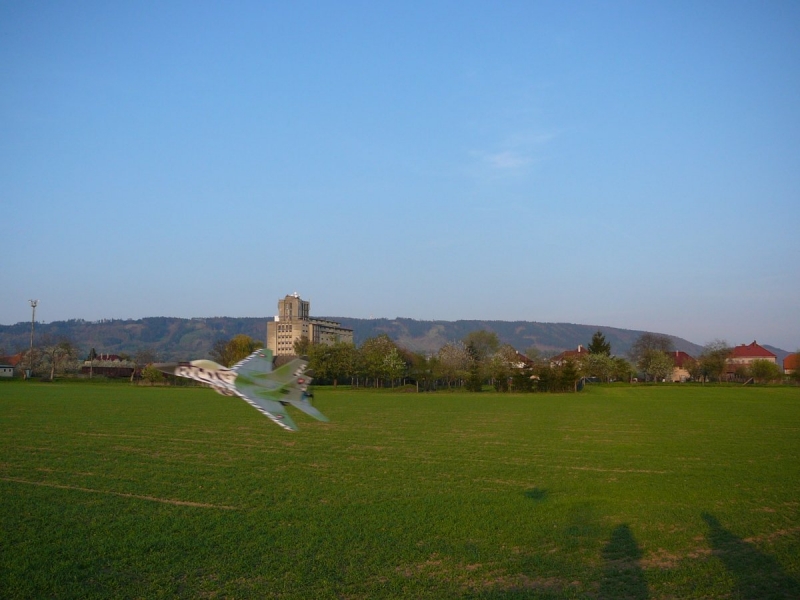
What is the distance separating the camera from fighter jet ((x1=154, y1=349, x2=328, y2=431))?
4.20 metres

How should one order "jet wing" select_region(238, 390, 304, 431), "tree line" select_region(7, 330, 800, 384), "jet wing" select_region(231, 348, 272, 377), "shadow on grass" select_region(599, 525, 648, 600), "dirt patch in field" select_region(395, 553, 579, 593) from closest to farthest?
"jet wing" select_region(238, 390, 304, 431) < "jet wing" select_region(231, 348, 272, 377) < "shadow on grass" select_region(599, 525, 648, 600) < "dirt patch in field" select_region(395, 553, 579, 593) < "tree line" select_region(7, 330, 800, 384)

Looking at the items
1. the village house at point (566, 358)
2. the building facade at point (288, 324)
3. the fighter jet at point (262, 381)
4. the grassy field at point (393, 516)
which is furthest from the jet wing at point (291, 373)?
the village house at point (566, 358)

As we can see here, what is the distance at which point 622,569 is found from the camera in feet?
34.0

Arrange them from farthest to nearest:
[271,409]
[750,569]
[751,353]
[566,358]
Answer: [751,353] < [566,358] < [750,569] < [271,409]

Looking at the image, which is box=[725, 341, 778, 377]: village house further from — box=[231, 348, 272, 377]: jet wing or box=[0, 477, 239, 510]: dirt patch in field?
box=[231, 348, 272, 377]: jet wing

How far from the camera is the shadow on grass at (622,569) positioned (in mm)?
9302

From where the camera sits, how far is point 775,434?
29.7 m

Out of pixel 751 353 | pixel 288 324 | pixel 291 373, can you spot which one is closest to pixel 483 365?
pixel 288 324

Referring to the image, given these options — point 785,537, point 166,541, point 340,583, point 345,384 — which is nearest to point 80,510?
point 166,541

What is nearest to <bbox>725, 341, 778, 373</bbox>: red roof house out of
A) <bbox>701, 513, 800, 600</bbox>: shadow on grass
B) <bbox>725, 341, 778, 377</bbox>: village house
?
<bbox>725, 341, 778, 377</bbox>: village house

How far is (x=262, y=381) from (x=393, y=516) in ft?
31.5

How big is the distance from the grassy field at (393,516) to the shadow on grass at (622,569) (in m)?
0.05

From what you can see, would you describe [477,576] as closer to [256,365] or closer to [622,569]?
[622,569]

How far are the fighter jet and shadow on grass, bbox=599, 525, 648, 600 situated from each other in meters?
6.80
